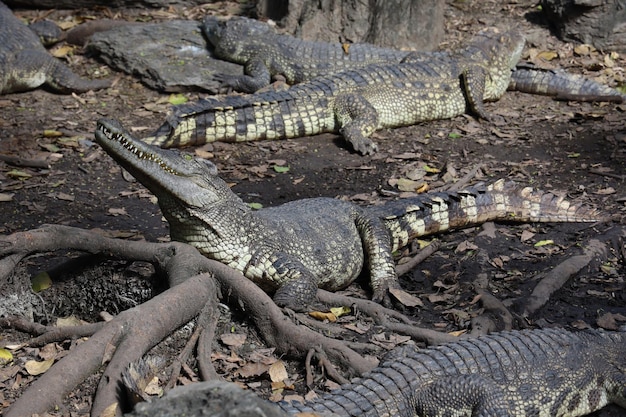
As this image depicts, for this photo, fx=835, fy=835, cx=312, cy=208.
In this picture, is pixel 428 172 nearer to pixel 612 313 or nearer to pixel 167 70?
pixel 612 313

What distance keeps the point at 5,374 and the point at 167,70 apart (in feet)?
19.8

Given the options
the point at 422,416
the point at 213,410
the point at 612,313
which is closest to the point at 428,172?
the point at 612,313

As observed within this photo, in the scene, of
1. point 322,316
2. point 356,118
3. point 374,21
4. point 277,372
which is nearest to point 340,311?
point 322,316

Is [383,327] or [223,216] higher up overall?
[223,216]

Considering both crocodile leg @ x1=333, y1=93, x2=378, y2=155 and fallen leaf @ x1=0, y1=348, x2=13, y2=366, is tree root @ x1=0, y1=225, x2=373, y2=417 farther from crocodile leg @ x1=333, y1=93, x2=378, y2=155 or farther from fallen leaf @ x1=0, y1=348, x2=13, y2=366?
crocodile leg @ x1=333, y1=93, x2=378, y2=155

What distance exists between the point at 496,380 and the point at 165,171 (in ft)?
7.09

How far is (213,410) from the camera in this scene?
223 cm

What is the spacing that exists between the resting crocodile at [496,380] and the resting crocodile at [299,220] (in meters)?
1.05

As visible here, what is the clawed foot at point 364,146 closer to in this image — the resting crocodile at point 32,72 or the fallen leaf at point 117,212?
the fallen leaf at point 117,212

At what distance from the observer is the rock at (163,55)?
9399 mm

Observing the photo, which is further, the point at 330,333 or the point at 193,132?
the point at 193,132

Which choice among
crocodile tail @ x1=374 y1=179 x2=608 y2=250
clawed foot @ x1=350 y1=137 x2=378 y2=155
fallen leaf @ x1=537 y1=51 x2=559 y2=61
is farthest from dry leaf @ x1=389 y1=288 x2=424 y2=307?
fallen leaf @ x1=537 y1=51 x2=559 y2=61

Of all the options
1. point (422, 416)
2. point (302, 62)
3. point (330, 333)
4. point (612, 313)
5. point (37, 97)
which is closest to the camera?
point (422, 416)

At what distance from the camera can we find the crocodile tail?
6141 millimetres
